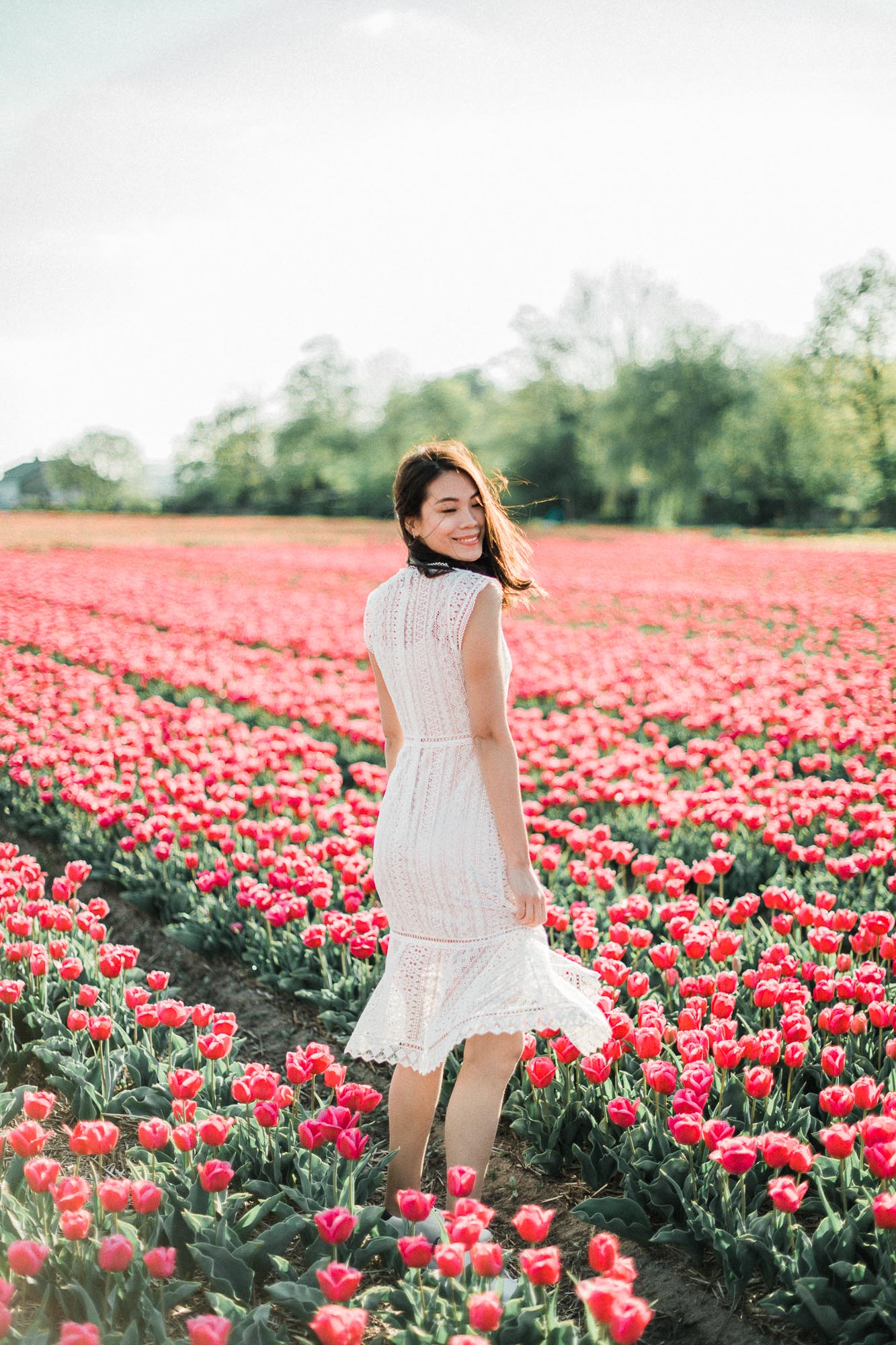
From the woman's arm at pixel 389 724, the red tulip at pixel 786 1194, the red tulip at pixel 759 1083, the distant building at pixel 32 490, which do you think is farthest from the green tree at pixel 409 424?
the red tulip at pixel 786 1194

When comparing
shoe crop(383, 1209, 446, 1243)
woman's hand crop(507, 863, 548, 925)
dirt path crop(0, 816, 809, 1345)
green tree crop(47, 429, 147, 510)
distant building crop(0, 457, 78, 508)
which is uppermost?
green tree crop(47, 429, 147, 510)

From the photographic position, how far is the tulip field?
2.20 meters

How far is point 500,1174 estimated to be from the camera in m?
3.13

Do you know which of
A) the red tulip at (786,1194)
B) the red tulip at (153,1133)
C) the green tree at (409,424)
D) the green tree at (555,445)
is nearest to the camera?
the red tulip at (786,1194)

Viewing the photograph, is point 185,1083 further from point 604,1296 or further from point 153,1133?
point 604,1296

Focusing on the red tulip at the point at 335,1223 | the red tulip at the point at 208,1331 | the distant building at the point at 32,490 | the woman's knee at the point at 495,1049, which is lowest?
the red tulip at the point at 335,1223

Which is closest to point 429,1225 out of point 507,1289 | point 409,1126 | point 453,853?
point 409,1126

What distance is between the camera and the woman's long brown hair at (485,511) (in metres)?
2.60

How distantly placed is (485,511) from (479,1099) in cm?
138

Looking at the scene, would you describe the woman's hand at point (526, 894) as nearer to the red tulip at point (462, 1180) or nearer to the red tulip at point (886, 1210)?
the red tulip at point (462, 1180)

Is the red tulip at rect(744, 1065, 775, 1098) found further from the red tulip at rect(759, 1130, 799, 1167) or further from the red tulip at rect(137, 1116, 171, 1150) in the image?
the red tulip at rect(137, 1116, 171, 1150)

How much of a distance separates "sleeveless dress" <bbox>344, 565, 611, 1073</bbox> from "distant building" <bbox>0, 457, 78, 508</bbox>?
29.8m

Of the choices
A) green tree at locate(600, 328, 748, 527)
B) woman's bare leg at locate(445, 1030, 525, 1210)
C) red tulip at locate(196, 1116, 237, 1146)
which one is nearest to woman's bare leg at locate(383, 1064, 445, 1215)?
woman's bare leg at locate(445, 1030, 525, 1210)

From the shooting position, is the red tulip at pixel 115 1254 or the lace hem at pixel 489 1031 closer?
the red tulip at pixel 115 1254
